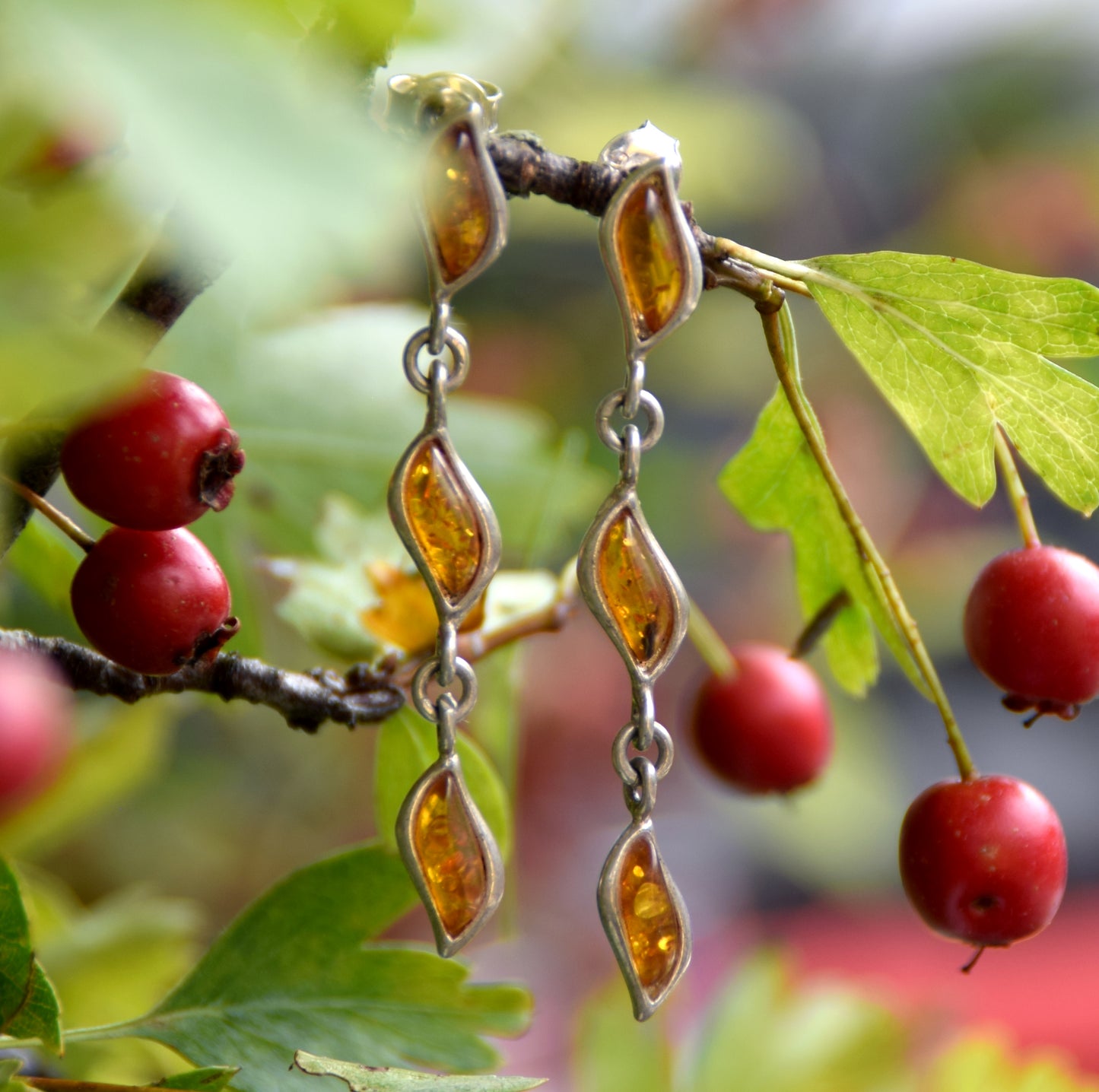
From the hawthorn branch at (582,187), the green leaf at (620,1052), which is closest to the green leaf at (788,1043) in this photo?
the green leaf at (620,1052)

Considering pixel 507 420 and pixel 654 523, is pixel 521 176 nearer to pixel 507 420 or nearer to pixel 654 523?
pixel 507 420

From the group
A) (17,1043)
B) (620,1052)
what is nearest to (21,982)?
(17,1043)

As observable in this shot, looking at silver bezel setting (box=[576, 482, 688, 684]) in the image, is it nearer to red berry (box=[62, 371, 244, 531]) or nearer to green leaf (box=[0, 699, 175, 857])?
red berry (box=[62, 371, 244, 531])

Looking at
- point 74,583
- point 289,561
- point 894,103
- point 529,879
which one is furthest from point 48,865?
point 894,103

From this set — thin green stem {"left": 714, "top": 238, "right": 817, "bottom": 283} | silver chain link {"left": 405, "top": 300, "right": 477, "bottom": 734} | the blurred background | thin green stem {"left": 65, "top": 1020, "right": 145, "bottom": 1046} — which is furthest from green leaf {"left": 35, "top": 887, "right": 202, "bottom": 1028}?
thin green stem {"left": 714, "top": 238, "right": 817, "bottom": 283}

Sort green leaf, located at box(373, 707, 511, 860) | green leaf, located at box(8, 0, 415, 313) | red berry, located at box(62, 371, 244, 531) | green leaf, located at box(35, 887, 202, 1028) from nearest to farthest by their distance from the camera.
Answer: green leaf, located at box(8, 0, 415, 313) → red berry, located at box(62, 371, 244, 531) → green leaf, located at box(373, 707, 511, 860) → green leaf, located at box(35, 887, 202, 1028)

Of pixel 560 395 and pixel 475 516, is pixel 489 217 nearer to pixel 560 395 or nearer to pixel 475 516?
pixel 475 516
